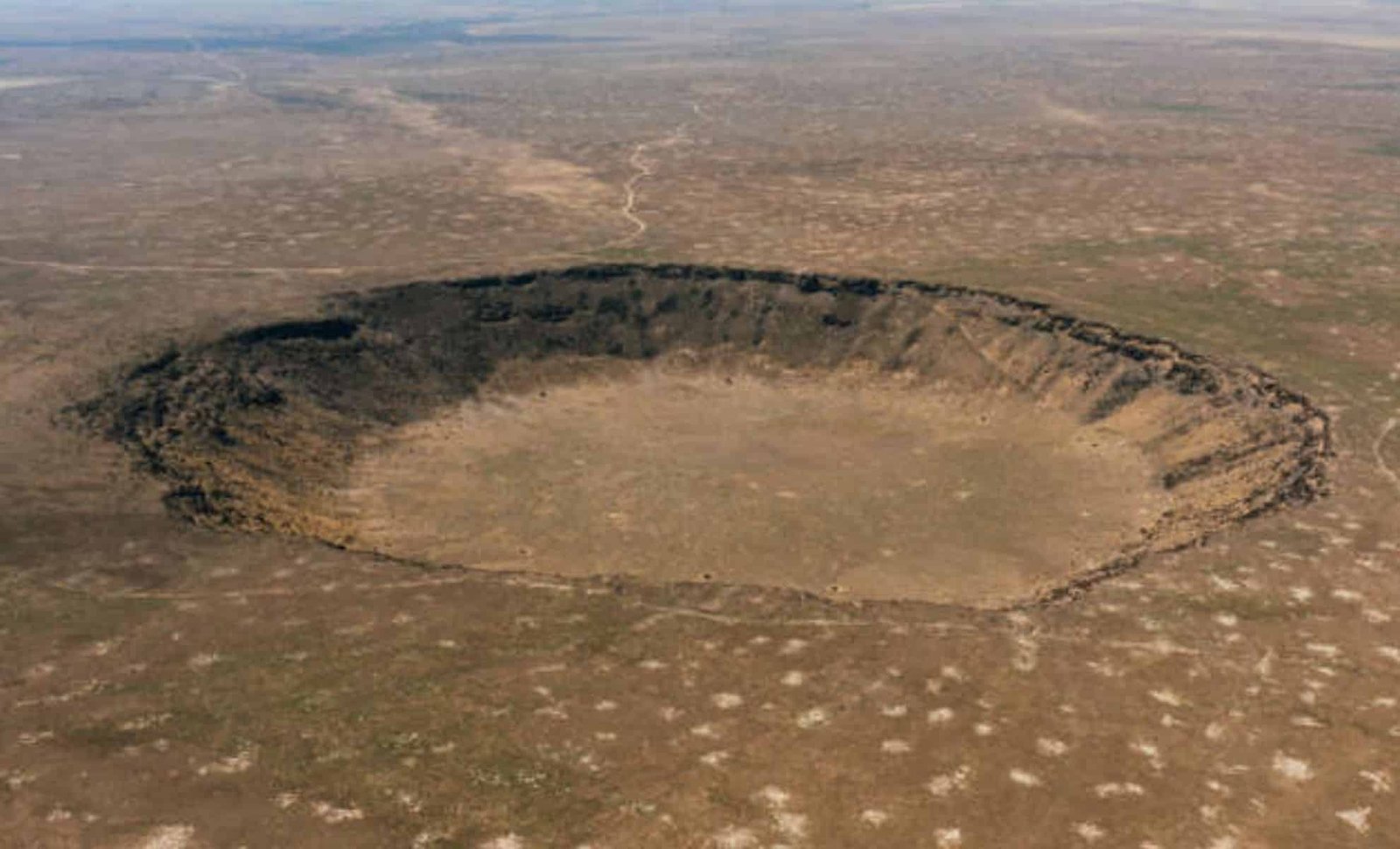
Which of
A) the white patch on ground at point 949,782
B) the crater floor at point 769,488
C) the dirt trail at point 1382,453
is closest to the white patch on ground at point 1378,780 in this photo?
Result: the white patch on ground at point 949,782

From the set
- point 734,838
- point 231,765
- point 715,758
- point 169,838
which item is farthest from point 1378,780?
point 169,838

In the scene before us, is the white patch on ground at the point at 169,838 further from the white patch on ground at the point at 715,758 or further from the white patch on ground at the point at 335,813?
the white patch on ground at the point at 715,758

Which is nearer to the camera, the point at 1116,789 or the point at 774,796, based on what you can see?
the point at 774,796

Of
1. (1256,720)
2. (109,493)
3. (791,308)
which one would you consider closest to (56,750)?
(109,493)

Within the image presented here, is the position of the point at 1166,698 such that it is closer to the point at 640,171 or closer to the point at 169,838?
the point at 169,838

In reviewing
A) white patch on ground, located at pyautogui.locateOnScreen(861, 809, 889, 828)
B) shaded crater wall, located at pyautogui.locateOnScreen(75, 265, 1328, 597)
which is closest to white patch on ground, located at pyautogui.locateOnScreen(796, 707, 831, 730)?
white patch on ground, located at pyautogui.locateOnScreen(861, 809, 889, 828)

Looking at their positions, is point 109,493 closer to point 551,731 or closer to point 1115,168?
point 551,731
